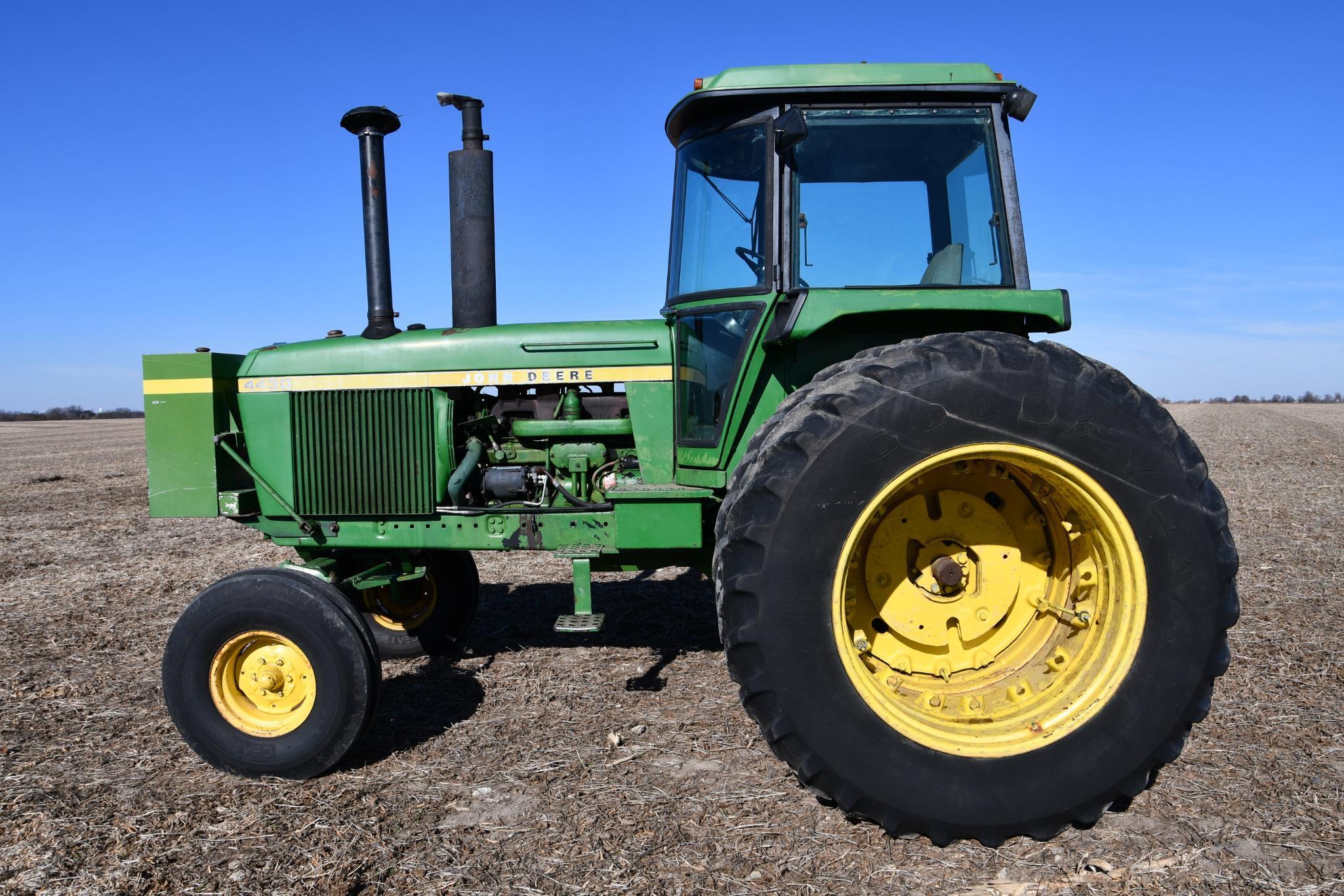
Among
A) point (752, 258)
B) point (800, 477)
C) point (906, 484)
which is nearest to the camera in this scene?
point (800, 477)

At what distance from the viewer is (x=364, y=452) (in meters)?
3.83

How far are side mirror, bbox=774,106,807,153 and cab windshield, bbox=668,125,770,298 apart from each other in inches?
3.7

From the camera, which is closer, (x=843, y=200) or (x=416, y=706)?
(x=843, y=200)

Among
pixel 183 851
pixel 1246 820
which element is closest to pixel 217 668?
pixel 183 851

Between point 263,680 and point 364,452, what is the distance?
40.6 inches

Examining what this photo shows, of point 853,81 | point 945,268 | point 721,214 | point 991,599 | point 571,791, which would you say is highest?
point 853,81

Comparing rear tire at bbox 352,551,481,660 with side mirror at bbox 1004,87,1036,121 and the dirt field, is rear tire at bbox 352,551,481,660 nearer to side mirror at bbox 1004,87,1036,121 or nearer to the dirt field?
the dirt field

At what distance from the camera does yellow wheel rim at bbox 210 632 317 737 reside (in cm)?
326

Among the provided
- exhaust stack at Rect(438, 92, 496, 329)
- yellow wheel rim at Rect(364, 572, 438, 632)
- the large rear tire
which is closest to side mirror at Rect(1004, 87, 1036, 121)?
the large rear tire

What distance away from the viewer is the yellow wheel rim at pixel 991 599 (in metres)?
2.65

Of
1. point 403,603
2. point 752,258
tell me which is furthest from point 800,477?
point 403,603

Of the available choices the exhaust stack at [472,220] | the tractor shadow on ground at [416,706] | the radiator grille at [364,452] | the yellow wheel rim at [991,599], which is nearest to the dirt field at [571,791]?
the tractor shadow on ground at [416,706]

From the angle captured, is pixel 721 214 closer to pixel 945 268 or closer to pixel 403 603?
pixel 945 268

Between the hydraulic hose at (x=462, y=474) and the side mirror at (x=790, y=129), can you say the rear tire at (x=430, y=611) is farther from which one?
the side mirror at (x=790, y=129)
